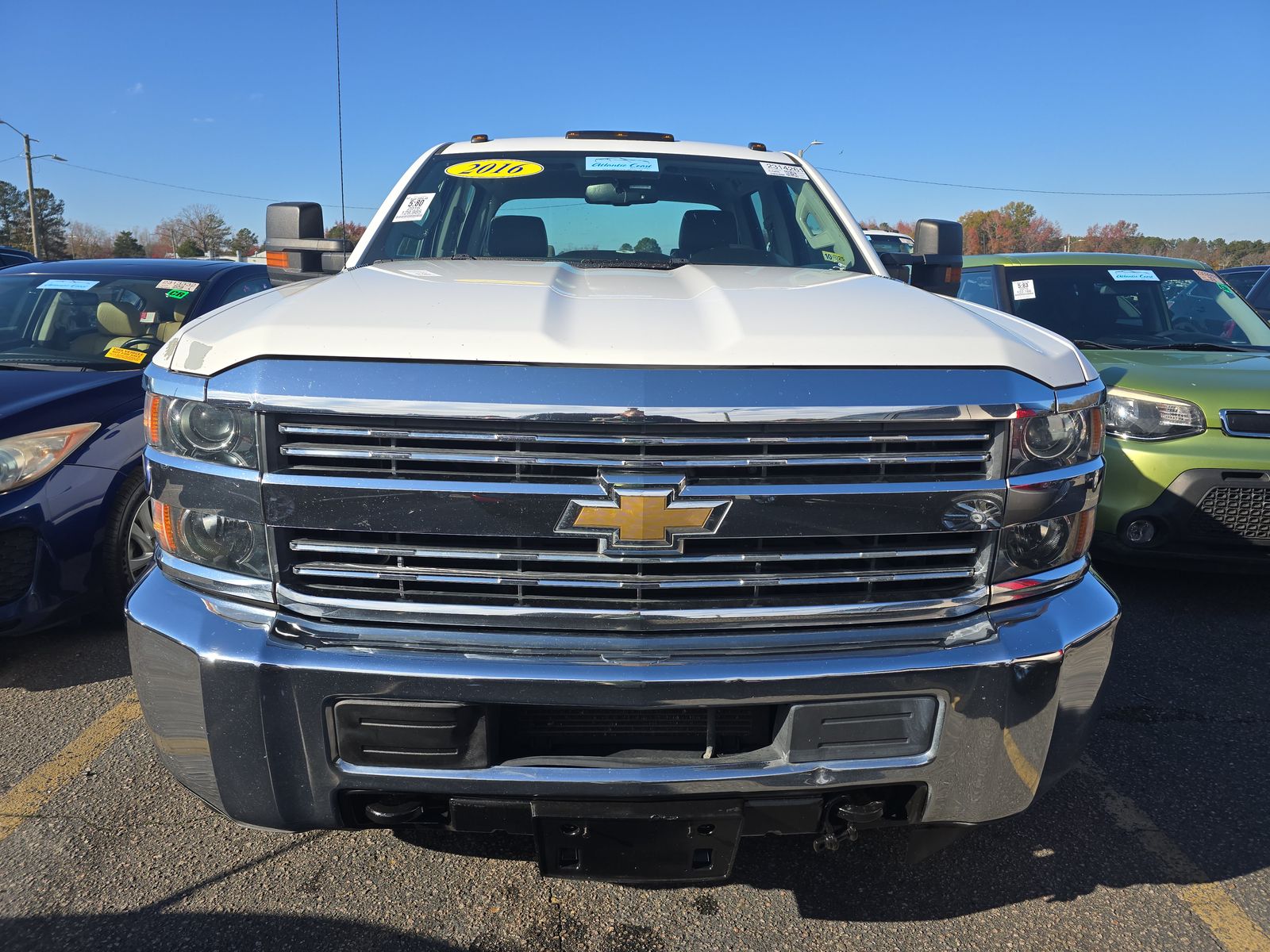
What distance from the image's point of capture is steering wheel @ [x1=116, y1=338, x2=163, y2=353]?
178 inches

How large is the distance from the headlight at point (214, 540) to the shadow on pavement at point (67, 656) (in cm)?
195

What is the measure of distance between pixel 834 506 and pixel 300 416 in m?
1.08

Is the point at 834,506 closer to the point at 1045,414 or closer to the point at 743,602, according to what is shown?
the point at 743,602

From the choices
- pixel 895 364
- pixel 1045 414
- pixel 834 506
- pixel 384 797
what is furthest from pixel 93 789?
pixel 1045 414

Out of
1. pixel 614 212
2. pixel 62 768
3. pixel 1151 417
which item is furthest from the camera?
pixel 1151 417

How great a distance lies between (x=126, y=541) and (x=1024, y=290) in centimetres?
523

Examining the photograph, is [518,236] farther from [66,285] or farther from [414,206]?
[66,285]

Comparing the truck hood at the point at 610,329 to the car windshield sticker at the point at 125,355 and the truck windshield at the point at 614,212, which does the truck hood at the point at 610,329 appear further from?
the car windshield sticker at the point at 125,355

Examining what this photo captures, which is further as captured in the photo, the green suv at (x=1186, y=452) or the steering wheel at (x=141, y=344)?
the steering wheel at (x=141, y=344)

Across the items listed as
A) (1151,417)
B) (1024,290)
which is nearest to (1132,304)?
(1024,290)

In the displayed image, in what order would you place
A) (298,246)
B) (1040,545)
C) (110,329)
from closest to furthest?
(1040,545) < (298,246) < (110,329)

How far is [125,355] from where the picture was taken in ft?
14.7

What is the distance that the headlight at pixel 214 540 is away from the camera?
6.29 ft

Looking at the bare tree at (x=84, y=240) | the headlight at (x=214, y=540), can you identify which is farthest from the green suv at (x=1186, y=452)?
the bare tree at (x=84, y=240)
